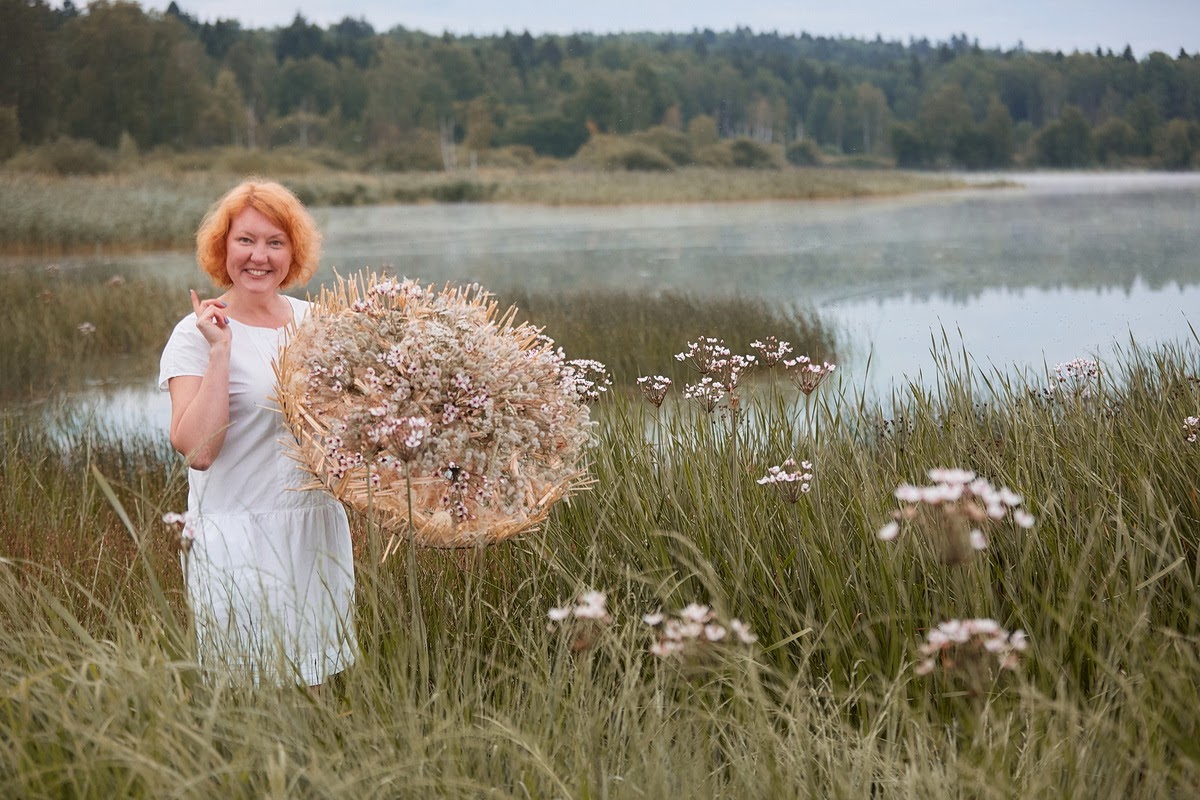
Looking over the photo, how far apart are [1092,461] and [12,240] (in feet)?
54.6

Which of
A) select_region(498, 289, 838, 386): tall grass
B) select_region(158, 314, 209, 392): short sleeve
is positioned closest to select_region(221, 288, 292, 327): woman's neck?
select_region(158, 314, 209, 392): short sleeve

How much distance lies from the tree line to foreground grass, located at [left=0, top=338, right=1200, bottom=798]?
1060 cm

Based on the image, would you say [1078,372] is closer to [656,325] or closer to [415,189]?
[656,325]

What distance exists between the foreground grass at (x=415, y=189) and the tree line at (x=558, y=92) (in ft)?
2.66

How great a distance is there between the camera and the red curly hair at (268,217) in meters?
2.77

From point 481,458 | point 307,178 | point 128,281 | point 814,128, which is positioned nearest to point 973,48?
point 814,128

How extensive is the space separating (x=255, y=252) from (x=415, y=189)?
71.0 ft

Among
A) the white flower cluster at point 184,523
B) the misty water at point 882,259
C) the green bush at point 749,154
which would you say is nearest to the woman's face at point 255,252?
the white flower cluster at point 184,523

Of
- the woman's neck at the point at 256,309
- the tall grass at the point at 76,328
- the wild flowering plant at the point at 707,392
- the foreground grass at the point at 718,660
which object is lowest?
the tall grass at the point at 76,328

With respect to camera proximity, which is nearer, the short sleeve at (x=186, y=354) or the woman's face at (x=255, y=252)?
the short sleeve at (x=186, y=354)

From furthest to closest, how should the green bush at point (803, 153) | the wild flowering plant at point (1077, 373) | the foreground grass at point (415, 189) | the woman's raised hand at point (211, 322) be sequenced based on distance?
1. the green bush at point (803, 153)
2. the foreground grass at point (415, 189)
3. the wild flowering plant at point (1077, 373)
4. the woman's raised hand at point (211, 322)

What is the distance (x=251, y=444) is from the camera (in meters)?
2.64

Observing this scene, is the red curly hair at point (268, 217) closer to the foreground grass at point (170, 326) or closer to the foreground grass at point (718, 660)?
the foreground grass at point (718, 660)

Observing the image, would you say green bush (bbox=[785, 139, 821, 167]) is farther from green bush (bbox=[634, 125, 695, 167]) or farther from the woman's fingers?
the woman's fingers
